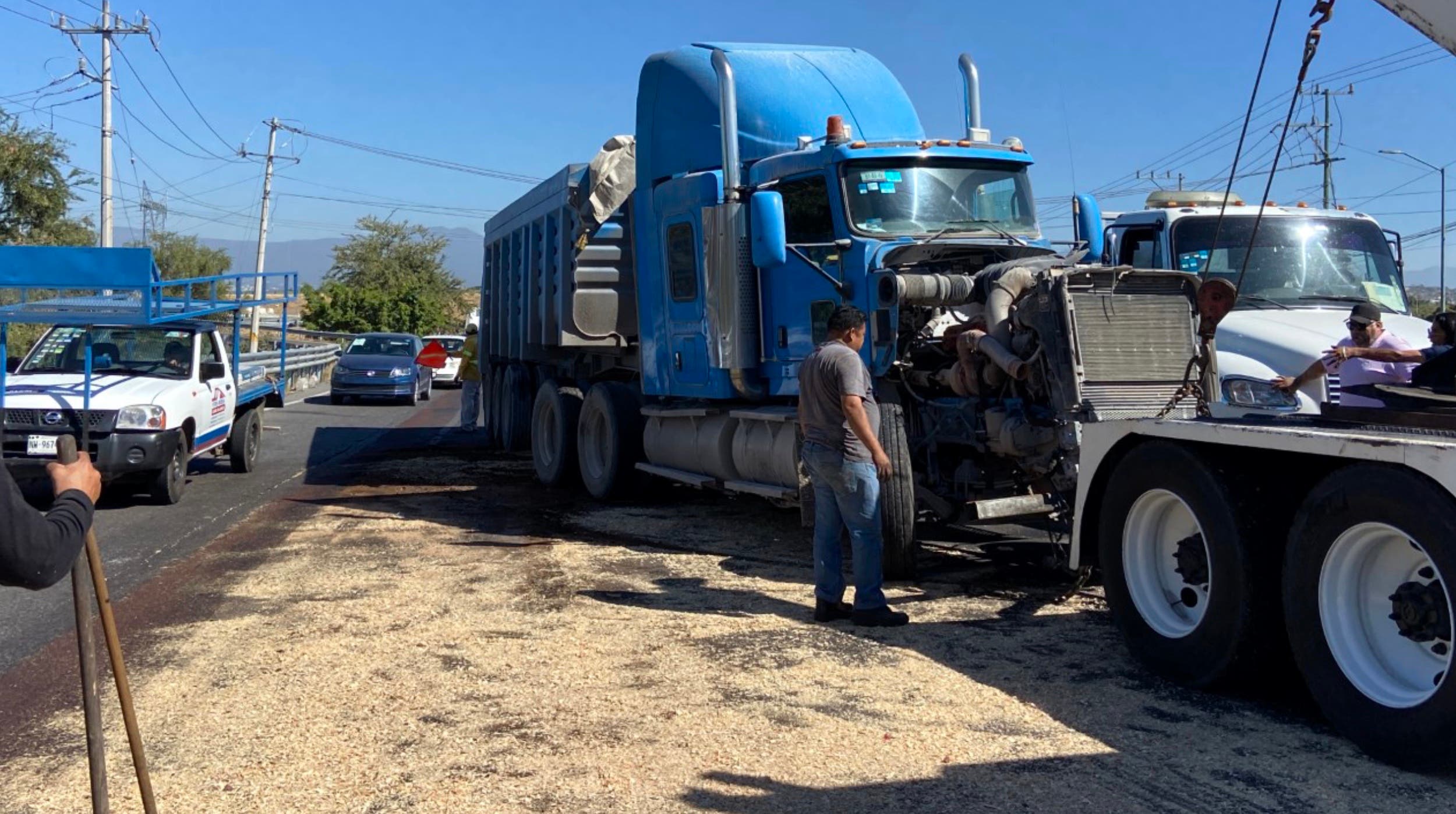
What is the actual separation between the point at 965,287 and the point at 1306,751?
4.20 metres

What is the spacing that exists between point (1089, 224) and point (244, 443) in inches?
367

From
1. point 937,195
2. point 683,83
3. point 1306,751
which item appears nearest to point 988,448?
point 937,195

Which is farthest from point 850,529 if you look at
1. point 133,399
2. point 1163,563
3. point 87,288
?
point 87,288

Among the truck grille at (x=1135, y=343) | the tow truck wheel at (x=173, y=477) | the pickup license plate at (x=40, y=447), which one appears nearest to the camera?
the truck grille at (x=1135, y=343)

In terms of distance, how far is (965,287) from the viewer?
8539mm

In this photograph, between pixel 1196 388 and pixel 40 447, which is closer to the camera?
pixel 1196 388

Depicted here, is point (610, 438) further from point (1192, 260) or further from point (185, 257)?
point (185, 257)

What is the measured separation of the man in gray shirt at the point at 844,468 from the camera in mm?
7148

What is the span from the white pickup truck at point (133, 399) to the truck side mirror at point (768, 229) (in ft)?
18.7

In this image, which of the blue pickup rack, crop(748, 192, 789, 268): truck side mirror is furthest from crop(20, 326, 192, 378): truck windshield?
crop(748, 192, 789, 268): truck side mirror

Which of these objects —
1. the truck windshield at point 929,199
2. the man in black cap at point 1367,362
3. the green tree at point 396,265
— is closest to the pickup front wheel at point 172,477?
the truck windshield at point 929,199

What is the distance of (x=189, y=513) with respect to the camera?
11.6 m

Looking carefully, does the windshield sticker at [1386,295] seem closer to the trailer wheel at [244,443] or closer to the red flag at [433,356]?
the trailer wheel at [244,443]

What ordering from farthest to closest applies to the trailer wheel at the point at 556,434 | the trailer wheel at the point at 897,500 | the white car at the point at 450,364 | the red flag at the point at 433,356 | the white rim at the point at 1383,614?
the white car at the point at 450,364 → the red flag at the point at 433,356 → the trailer wheel at the point at 556,434 → the trailer wheel at the point at 897,500 → the white rim at the point at 1383,614
